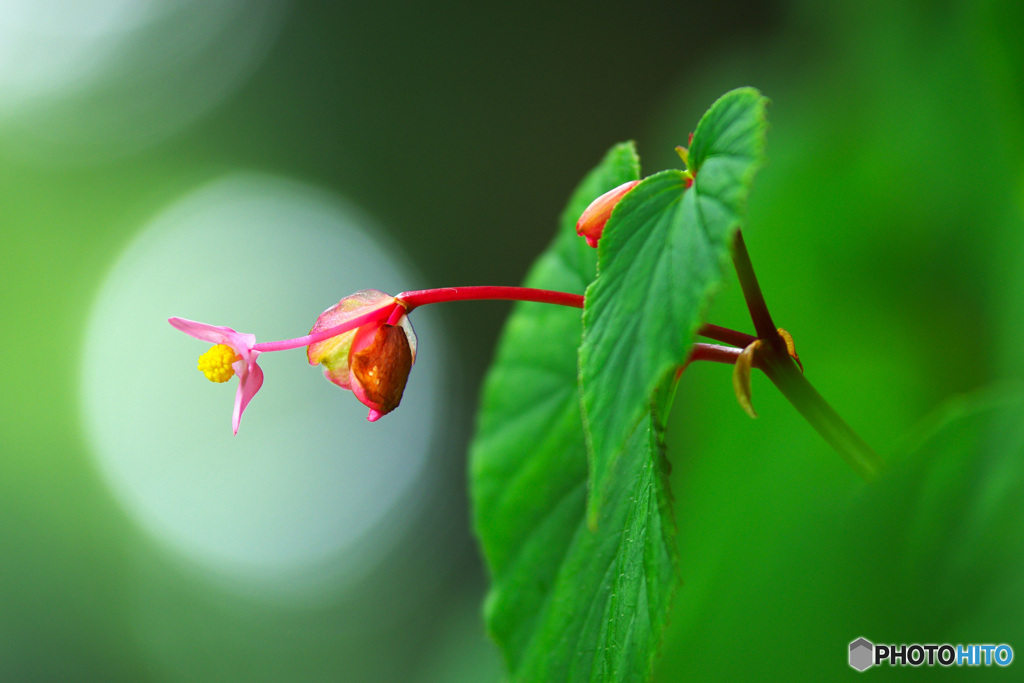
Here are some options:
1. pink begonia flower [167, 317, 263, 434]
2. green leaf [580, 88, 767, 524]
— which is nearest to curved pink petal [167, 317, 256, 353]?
pink begonia flower [167, 317, 263, 434]

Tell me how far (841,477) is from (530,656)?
17 cm

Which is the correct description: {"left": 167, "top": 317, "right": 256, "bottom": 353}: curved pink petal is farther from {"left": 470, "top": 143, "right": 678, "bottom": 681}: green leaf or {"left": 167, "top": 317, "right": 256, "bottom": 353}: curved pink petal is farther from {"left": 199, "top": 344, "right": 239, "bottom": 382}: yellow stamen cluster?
{"left": 470, "top": 143, "right": 678, "bottom": 681}: green leaf

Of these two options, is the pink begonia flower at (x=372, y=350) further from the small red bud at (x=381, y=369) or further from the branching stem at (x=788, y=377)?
the branching stem at (x=788, y=377)

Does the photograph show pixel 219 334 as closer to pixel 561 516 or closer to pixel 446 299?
pixel 446 299

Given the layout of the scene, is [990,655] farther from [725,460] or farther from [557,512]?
[725,460]

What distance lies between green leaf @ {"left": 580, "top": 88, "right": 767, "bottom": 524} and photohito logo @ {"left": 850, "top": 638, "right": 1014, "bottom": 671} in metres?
0.13

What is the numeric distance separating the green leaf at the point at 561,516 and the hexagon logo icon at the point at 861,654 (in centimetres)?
8

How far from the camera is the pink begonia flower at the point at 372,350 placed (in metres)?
0.25

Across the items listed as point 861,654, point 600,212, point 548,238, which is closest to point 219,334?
point 600,212

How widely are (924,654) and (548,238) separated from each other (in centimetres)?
156

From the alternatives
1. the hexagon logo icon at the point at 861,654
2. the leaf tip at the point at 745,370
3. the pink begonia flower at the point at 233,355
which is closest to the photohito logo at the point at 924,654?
the hexagon logo icon at the point at 861,654

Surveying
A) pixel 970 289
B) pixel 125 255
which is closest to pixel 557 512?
pixel 970 289

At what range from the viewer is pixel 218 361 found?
0.24 meters

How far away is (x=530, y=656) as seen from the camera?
0.35m
